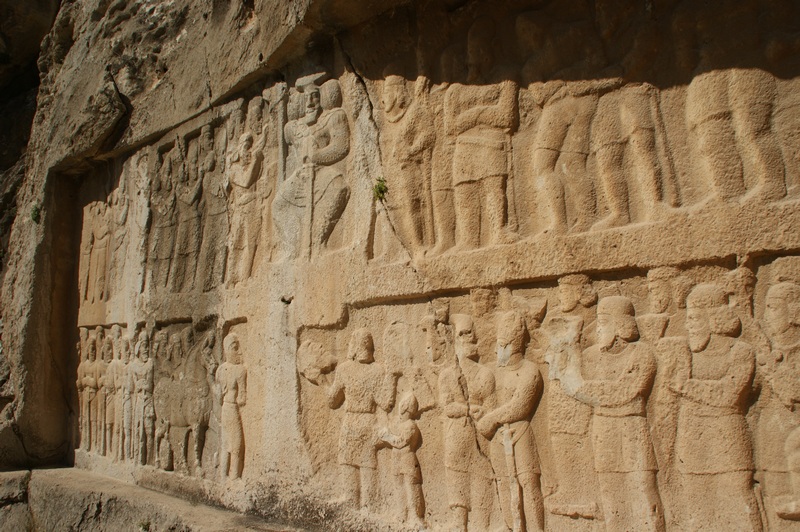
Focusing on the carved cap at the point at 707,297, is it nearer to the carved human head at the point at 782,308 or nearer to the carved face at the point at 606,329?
the carved human head at the point at 782,308

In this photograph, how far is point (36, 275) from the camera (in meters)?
5.78

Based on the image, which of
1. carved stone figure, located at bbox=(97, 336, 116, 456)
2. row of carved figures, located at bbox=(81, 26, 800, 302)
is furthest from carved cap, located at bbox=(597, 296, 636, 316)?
carved stone figure, located at bbox=(97, 336, 116, 456)

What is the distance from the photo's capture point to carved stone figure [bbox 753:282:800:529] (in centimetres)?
217

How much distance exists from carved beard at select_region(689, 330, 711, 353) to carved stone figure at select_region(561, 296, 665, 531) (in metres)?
0.17

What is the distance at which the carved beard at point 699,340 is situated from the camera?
7.75ft

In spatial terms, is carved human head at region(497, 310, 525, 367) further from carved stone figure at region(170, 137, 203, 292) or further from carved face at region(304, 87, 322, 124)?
carved stone figure at region(170, 137, 203, 292)

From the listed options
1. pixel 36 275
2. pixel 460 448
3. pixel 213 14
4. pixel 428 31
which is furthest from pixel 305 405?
pixel 36 275

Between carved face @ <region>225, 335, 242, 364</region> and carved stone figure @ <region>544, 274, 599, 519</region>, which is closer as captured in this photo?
carved stone figure @ <region>544, 274, 599, 519</region>

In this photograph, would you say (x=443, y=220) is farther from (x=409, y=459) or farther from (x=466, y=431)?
(x=409, y=459)

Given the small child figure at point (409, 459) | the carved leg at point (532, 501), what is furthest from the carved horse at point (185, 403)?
the carved leg at point (532, 501)

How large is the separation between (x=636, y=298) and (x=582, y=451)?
67 cm

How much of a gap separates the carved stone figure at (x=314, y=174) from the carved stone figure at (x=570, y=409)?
4.90ft

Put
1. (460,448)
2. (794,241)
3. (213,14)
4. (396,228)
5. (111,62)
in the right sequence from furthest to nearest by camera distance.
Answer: (111,62)
(213,14)
(396,228)
(460,448)
(794,241)

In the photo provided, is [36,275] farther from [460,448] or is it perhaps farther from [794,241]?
[794,241]
